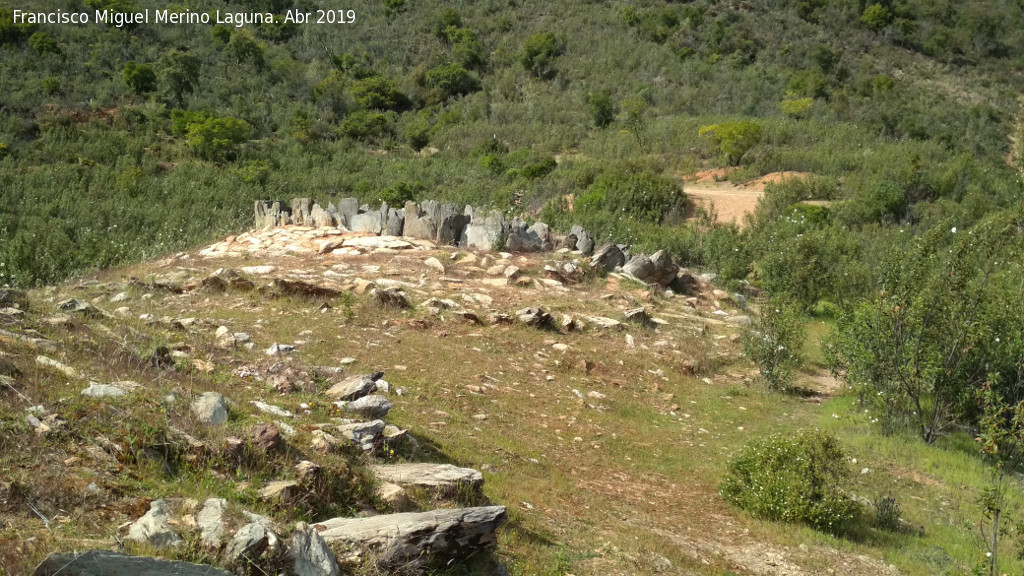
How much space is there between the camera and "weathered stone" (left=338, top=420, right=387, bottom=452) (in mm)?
5020

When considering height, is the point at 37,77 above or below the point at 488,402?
above

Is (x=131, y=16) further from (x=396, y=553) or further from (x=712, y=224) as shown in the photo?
(x=396, y=553)

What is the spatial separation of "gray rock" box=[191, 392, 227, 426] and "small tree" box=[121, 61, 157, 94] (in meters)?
35.7

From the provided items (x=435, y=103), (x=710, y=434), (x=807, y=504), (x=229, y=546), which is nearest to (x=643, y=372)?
(x=710, y=434)

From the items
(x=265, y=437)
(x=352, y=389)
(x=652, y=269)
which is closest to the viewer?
(x=265, y=437)

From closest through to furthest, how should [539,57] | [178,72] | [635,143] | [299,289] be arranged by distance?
1. [299,289]
2. [635,143]
3. [178,72]
4. [539,57]

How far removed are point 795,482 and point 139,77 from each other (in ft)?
122

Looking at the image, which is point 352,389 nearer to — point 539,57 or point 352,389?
point 352,389

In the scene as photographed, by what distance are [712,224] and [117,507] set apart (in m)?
→ 21.1

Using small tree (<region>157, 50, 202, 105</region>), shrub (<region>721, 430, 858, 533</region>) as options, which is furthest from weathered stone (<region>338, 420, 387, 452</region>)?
small tree (<region>157, 50, 202, 105</region>)

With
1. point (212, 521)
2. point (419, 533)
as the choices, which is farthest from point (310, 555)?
point (419, 533)

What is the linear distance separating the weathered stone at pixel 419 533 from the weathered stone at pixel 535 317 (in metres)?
6.23

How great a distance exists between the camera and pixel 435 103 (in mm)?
41656

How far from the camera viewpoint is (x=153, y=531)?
3.14 metres
